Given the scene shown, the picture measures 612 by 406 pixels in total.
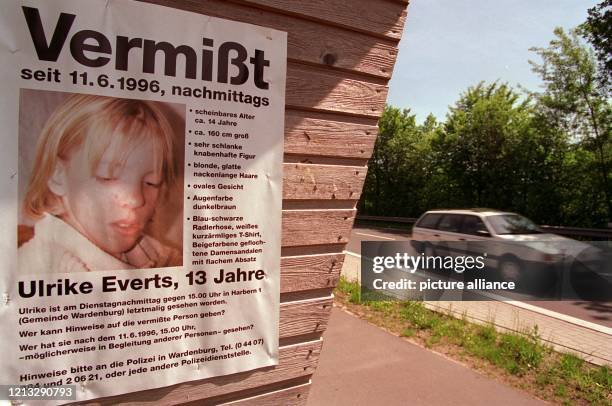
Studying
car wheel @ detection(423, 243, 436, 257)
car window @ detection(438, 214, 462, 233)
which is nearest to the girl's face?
car window @ detection(438, 214, 462, 233)

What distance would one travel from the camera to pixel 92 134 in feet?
5.34

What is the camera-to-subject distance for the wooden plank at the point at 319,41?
1.85 meters

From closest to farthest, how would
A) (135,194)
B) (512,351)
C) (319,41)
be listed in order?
(135,194)
(319,41)
(512,351)

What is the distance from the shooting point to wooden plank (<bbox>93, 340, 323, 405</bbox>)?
1787mm

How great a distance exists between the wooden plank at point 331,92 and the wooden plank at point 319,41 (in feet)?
0.18

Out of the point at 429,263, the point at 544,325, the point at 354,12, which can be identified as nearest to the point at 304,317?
the point at 354,12

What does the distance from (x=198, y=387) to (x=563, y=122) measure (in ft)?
69.7

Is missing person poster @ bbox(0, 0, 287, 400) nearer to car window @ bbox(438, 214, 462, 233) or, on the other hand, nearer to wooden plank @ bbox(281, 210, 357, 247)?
wooden plank @ bbox(281, 210, 357, 247)

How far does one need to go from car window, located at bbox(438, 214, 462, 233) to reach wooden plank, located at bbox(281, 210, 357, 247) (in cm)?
852

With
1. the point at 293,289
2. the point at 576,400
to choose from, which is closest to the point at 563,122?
the point at 576,400

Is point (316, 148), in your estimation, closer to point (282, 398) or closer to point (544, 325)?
point (282, 398)

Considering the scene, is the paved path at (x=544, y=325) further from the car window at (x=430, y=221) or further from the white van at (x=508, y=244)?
the car window at (x=430, y=221)

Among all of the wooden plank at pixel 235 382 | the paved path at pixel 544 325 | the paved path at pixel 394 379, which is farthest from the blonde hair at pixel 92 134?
the paved path at pixel 544 325

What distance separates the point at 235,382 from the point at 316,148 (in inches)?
44.5
